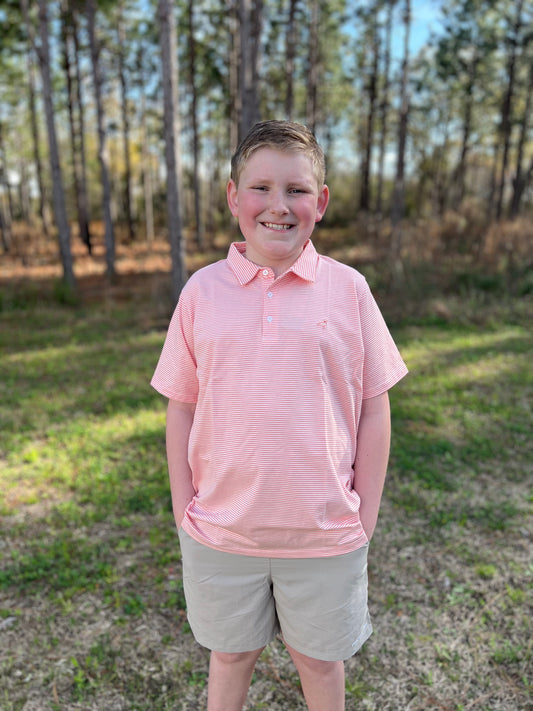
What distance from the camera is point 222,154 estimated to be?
30562 mm

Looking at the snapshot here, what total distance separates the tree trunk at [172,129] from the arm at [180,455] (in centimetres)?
667

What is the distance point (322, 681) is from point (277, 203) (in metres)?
1.21

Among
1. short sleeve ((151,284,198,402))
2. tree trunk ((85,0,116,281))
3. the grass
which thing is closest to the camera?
short sleeve ((151,284,198,402))

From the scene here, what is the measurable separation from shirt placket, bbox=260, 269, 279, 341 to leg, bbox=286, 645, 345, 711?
0.83 m

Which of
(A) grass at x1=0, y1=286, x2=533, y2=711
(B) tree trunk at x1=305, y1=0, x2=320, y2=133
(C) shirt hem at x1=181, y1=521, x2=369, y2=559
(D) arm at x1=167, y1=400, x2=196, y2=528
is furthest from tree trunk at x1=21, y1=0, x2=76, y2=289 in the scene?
(C) shirt hem at x1=181, y1=521, x2=369, y2=559

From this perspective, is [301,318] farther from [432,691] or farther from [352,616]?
[432,691]

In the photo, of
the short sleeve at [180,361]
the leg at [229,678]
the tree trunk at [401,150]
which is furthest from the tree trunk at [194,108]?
the leg at [229,678]

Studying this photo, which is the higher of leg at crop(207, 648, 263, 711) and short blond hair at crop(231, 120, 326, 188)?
short blond hair at crop(231, 120, 326, 188)

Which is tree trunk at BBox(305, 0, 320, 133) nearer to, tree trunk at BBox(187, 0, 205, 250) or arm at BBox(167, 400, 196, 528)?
tree trunk at BBox(187, 0, 205, 250)

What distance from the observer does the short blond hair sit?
1285 millimetres

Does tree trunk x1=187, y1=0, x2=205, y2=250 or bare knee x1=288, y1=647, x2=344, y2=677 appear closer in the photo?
bare knee x1=288, y1=647, x2=344, y2=677

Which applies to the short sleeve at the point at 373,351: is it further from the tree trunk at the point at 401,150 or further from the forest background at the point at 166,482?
the tree trunk at the point at 401,150

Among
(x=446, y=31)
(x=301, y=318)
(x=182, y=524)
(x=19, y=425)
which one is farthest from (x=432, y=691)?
(x=446, y=31)

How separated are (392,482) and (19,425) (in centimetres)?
307
